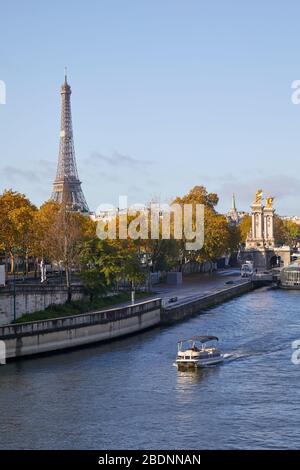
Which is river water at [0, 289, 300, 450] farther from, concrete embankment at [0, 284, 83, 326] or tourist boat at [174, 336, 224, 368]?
concrete embankment at [0, 284, 83, 326]

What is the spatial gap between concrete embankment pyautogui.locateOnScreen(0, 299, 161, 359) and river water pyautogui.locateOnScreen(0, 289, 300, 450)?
1.37 metres

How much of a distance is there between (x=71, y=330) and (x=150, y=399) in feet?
65.5

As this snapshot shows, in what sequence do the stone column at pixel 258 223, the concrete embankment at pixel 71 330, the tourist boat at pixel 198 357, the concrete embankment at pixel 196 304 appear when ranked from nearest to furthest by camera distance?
1. the tourist boat at pixel 198 357
2. the concrete embankment at pixel 71 330
3. the concrete embankment at pixel 196 304
4. the stone column at pixel 258 223

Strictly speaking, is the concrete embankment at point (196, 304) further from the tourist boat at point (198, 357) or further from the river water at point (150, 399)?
the tourist boat at point (198, 357)

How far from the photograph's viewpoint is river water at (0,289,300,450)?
42.1 metres

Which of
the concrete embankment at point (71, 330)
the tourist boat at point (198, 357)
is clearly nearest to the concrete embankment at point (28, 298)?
the concrete embankment at point (71, 330)

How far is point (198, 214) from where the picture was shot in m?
150

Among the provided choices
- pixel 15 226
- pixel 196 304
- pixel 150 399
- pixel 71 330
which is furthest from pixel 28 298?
pixel 196 304

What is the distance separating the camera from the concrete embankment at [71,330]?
6328 cm

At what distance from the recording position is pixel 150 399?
49938 mm

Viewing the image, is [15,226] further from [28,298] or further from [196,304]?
[196,304]

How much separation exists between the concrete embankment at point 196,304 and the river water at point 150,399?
13.7 meters

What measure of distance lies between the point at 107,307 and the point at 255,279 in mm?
62258
